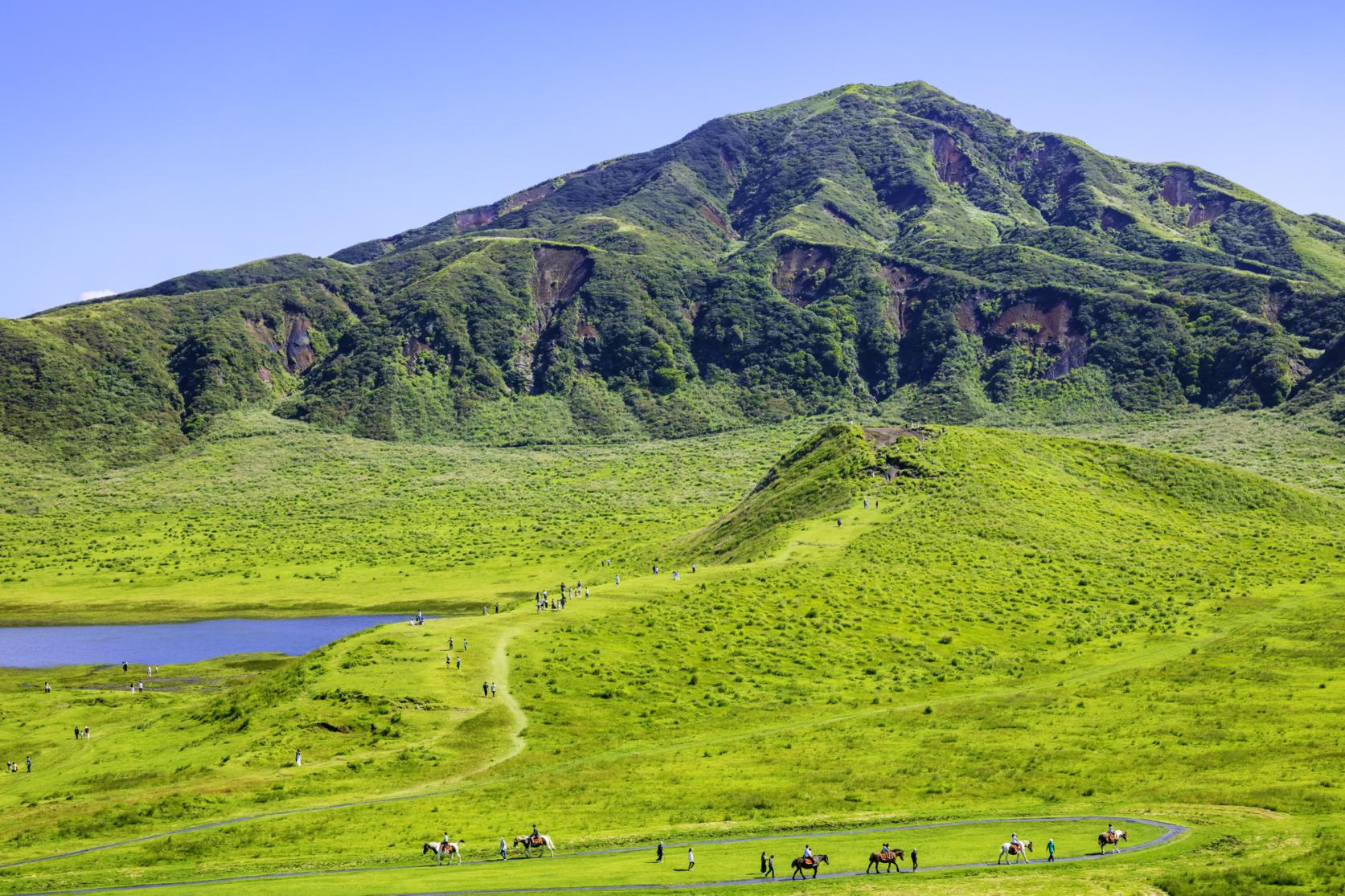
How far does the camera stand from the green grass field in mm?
46875

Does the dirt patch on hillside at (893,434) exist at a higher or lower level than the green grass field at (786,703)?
higher

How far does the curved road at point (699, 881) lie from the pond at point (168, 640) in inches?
2263

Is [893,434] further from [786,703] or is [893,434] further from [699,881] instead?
[699,881]

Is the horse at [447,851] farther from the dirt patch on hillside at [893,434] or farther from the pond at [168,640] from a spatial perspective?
the dirt patch on hillside at [893,434]

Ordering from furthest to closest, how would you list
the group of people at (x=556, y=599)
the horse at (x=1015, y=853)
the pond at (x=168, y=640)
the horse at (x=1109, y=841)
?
the pond at (x=168, y=640) → the group of people at (x=556, y=599) → the horse at (x=1109, y=841) → the horse at (x=1015, y=853)

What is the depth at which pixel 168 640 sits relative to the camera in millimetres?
112875

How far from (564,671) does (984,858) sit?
39.2 m

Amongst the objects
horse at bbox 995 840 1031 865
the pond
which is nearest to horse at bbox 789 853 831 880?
horse at bbox 995 840 1031 865

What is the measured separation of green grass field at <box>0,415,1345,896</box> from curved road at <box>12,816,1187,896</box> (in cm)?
68

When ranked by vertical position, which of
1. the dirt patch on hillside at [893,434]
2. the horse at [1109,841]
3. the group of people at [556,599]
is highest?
the dirt patch on hillside at [893,434]

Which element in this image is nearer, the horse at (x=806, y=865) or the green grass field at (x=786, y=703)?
the horse at (x=806, y=865)

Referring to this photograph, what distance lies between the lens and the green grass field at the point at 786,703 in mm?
46875

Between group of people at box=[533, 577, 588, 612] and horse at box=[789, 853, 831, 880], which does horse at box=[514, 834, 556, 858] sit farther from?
group of people at box=[533, 577, 588, 612]

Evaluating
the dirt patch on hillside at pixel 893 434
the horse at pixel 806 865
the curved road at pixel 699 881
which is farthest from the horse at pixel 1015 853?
the dirt patch on hillside at pixel 893 434
